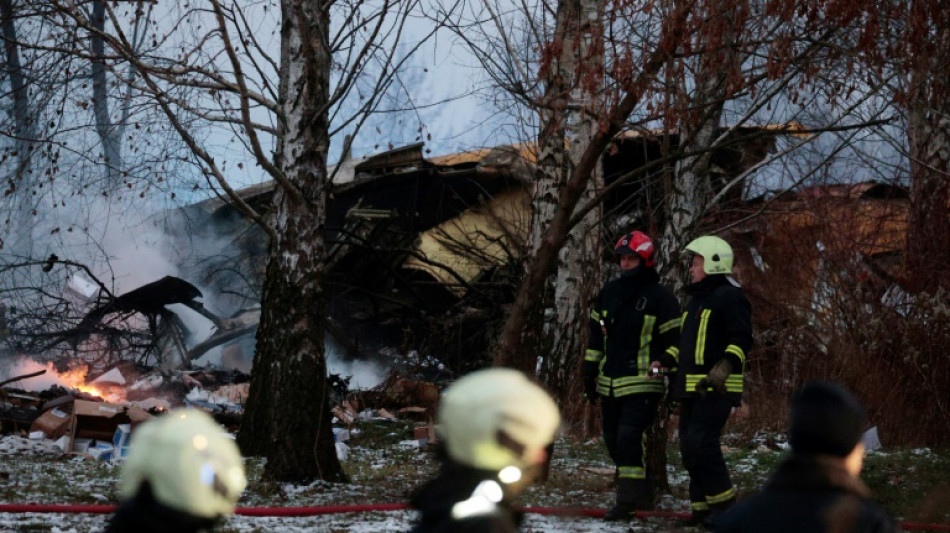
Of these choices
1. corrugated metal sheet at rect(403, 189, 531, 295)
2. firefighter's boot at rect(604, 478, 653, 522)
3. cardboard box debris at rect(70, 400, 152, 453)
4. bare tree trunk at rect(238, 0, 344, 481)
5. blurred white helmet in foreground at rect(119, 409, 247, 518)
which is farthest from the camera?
corrugated metal sheet at rect(403, 189, 531, 295)

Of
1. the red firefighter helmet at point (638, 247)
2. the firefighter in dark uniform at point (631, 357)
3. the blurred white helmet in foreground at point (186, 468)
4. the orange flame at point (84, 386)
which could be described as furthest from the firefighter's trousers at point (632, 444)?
the orange flame at point (84, 386)

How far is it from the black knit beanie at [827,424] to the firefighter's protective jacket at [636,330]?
13.5ft

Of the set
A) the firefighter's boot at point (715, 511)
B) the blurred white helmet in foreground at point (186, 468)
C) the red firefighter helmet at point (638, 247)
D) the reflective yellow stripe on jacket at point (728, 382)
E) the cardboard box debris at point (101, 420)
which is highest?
the red firefighter helmet at point (638, 247)

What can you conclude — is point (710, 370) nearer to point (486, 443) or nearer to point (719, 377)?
point (719, 377)

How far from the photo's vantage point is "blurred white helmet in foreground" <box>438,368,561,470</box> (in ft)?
9.52

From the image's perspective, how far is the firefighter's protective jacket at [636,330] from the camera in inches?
285

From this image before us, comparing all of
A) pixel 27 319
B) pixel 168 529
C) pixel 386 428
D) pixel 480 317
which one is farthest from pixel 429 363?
pixel 168 529

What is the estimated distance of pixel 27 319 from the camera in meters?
16.2

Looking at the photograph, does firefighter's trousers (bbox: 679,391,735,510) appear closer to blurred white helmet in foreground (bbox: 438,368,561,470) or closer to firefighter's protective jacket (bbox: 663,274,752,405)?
firefighter's protective jacket (bbox: 663,274,752,405)

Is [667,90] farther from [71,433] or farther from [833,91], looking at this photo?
[71,433]

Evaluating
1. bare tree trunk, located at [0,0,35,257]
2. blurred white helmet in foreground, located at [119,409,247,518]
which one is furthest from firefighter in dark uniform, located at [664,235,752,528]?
bare tree trunk, located at [0,0,35,257]

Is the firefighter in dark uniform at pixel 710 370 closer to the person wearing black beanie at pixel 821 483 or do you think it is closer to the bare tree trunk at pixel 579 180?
the bare tree trunk at pixel 579 180

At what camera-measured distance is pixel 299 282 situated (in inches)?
336

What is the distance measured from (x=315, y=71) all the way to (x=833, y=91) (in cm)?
390
